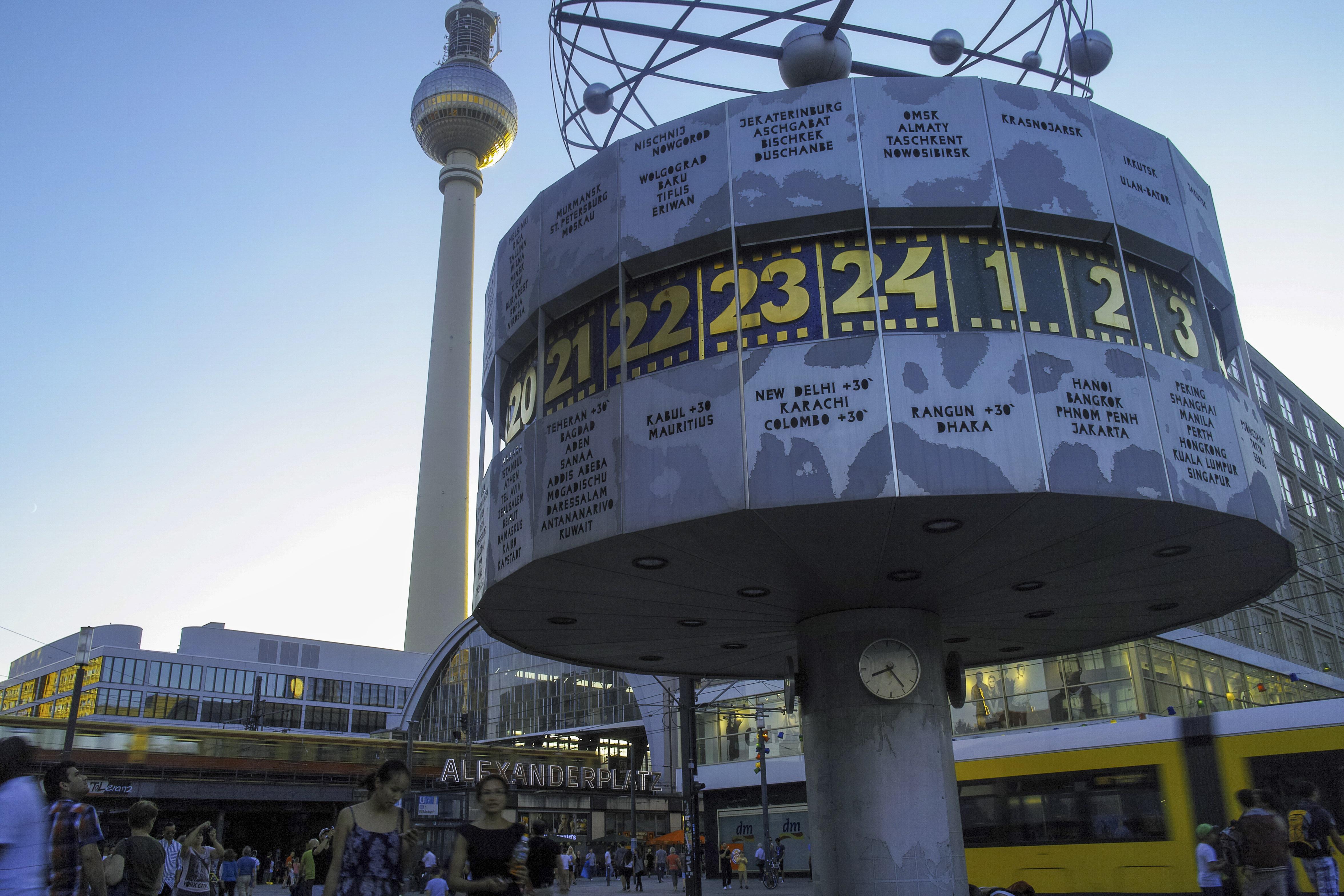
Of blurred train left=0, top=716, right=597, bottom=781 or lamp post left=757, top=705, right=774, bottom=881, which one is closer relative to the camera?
lamp post left=757, top=705, right=774, bottom=881

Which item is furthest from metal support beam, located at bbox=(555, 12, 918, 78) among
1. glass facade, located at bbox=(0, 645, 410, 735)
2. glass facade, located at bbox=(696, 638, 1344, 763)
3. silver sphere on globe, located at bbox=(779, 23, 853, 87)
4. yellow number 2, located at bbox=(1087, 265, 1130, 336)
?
glass facade, located at bbox=(0, 645, 410, 735)

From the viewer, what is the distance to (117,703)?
83125 mm

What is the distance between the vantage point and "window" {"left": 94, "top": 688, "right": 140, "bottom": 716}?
3250 inches

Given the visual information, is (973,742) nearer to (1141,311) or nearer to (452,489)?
(1141,311)

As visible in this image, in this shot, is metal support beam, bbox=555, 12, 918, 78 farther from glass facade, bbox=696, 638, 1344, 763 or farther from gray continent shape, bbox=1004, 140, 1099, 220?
glass facade, bbox=696, 638, 1344, 763

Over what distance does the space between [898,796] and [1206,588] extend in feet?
18.7

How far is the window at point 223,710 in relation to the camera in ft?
289

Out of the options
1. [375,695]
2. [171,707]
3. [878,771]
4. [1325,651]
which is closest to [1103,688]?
[878,771]

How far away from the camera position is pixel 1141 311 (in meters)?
12.3

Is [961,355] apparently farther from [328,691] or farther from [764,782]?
[328,691]

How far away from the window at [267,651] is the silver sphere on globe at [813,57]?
306 ft

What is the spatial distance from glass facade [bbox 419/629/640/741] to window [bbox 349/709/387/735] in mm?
27792

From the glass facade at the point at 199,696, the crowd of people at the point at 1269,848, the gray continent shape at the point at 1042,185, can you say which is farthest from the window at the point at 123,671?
the gray continent shape at the point at 1042,185

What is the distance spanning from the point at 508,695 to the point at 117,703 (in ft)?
122
